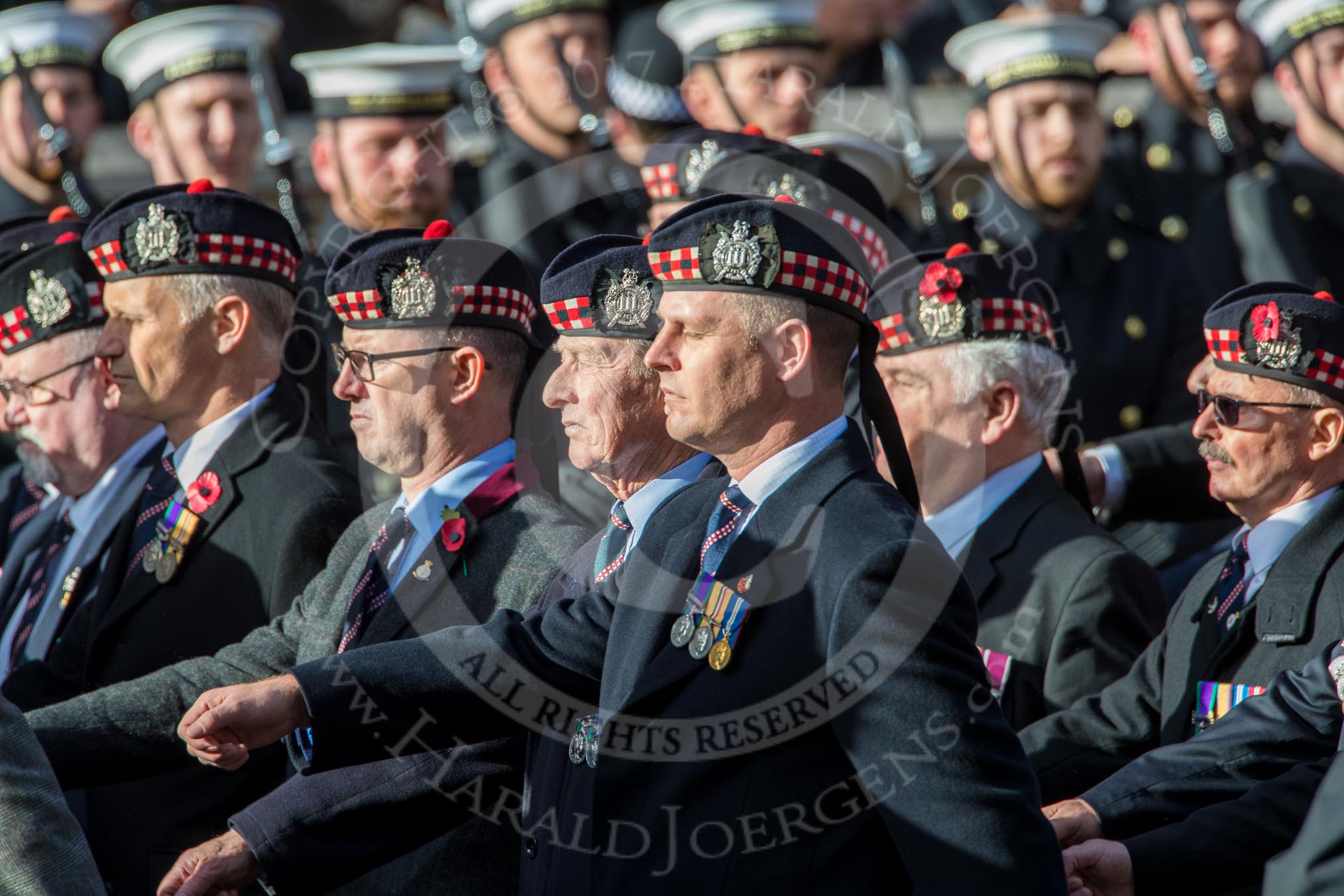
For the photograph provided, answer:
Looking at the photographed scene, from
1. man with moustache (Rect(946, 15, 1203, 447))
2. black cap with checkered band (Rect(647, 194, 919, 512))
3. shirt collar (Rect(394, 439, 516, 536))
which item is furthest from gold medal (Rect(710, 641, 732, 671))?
man with moustache (Rect(946, 15, 1203, 447))

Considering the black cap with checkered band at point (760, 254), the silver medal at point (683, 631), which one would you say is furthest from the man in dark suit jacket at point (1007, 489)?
the silver medal at point (683, 631)

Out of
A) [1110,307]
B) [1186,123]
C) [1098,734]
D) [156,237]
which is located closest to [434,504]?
[156,237]

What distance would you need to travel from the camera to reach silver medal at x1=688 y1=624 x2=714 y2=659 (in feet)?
10.6

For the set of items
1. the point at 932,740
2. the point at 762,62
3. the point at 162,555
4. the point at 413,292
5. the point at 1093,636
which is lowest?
the point at 1093,636

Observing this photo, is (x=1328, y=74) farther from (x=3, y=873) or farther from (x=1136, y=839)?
(x=3, y=873)

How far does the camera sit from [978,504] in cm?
509

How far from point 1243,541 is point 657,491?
5.00 ft

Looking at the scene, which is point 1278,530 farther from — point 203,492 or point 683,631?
point 203,492

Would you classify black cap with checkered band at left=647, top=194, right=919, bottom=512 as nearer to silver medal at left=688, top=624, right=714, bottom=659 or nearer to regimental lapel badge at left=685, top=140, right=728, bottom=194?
silver medal at left=688, top=624, right=714, bottom=659

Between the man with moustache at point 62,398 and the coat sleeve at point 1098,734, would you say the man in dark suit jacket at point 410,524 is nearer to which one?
the coat sleeve at point 1098,734

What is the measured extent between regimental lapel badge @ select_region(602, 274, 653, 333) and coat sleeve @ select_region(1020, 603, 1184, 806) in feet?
4.51

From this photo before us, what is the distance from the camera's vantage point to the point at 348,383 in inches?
178

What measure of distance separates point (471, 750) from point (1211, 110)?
16.8 ft

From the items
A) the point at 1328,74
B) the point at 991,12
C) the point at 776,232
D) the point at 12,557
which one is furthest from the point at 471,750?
the point at 991,12
